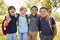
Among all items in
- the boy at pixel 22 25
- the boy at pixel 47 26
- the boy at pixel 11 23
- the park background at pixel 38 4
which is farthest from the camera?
the park background at pixel 38 4

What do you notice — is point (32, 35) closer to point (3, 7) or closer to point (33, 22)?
point (33, 22)

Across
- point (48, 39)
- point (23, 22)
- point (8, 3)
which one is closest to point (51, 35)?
point (48, 39)

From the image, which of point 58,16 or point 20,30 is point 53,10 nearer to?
point 58,16

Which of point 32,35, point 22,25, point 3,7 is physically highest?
point 3,7

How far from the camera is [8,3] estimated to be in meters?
3.99

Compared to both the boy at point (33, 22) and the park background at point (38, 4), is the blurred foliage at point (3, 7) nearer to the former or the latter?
the park background at point (38, 4)

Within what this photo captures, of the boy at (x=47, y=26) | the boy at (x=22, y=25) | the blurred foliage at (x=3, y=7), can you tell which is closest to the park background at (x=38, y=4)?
the blurred foliage at (x=3, y=7)

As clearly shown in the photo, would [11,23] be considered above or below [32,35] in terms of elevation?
above

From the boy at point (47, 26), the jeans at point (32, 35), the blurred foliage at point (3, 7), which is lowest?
the jeans at point (32, 35)

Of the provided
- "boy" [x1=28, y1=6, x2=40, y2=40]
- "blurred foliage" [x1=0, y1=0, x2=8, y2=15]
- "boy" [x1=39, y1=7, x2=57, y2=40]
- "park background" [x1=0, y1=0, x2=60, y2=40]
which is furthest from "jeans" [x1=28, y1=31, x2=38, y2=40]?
"blurred foliage" [x1=0, y1=0, x2=8, y2=15]

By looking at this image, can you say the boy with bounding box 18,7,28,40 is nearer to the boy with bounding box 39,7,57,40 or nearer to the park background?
the boy with bounding box 39,7,57,40

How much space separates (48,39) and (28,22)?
51cm

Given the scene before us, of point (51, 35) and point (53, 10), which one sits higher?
point (53, 10)

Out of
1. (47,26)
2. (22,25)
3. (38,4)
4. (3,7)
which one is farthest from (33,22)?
(3,7)
